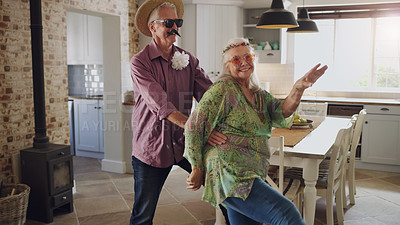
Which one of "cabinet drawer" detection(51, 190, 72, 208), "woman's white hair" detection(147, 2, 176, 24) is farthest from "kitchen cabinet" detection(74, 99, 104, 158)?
"woman's white hair" detection(147, 2, 176, 24)

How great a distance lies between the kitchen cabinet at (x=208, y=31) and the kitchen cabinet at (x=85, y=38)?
1329 millimetres

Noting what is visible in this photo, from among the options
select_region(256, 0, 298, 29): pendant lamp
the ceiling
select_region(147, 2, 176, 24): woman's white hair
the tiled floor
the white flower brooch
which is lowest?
the tiled floor

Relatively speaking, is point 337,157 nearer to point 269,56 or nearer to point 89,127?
point 269,56

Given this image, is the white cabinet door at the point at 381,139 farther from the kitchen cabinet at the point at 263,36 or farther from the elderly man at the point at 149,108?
the elderly man at the point at 149,108

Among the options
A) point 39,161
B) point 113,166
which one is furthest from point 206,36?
point 39,161

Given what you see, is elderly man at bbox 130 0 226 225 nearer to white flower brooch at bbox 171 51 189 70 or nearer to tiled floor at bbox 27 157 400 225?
white flower brooch at bbox 171 51 189 70

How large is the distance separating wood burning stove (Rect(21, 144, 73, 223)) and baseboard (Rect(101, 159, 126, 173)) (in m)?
Answer: 1.50

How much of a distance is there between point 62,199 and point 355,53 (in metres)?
4.78

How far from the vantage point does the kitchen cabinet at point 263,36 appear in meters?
5.85

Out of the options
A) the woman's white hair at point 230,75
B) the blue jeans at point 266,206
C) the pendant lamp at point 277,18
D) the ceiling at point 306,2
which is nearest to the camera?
the blue jeans at point 266,206

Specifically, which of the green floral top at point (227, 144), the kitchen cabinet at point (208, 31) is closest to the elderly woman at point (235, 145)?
the green floral top at point (227, 144)

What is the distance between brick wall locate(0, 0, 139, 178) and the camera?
3443 mm

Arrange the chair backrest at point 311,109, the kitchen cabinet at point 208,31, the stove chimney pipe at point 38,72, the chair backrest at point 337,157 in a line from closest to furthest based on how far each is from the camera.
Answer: the chair backrest at point 337,157 < the stove chimney pipe at point 38,72 < the chair backrest at point 311,109 < the kitchen cabinet at point 208,31

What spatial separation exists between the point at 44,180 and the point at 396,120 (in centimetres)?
428
